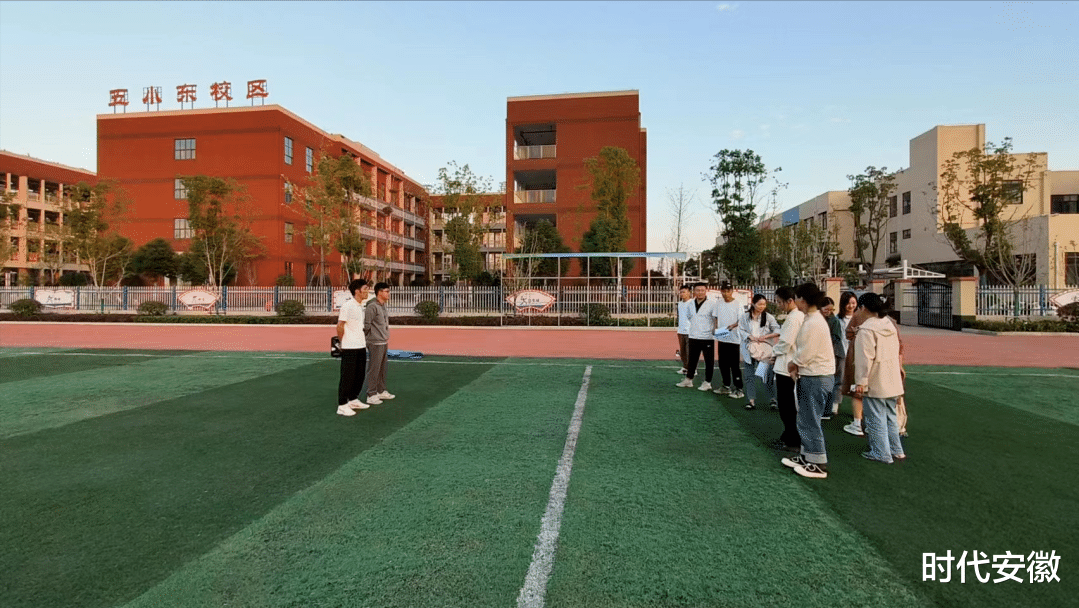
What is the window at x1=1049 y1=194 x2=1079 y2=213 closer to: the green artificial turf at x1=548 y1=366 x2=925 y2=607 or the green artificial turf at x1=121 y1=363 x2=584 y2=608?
the green artificial turf at x1=548 y1=366 x2=925 y2=607

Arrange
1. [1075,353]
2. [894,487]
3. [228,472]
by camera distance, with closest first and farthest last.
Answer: [894,487]
[228,472]
[1075,353]

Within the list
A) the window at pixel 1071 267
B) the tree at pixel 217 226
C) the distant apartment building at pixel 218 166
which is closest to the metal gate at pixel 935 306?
the window at pixel 1071 267

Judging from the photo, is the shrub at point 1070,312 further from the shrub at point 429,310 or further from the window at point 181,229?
the window at point 181,229

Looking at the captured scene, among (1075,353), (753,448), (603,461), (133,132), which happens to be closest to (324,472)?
(603,461)

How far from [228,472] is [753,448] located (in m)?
5.04

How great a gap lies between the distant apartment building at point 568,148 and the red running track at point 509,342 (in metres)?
14.4

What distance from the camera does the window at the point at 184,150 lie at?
40.2 meters

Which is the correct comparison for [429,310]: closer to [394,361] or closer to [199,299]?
[199,299]

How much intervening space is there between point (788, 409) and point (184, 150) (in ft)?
154

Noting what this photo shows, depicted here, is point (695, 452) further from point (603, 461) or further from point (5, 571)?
point (5, 571)

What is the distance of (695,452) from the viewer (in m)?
5.43

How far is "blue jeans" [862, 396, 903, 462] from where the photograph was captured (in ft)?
16.6

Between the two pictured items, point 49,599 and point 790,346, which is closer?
point 49,599

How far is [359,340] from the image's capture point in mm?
7141
